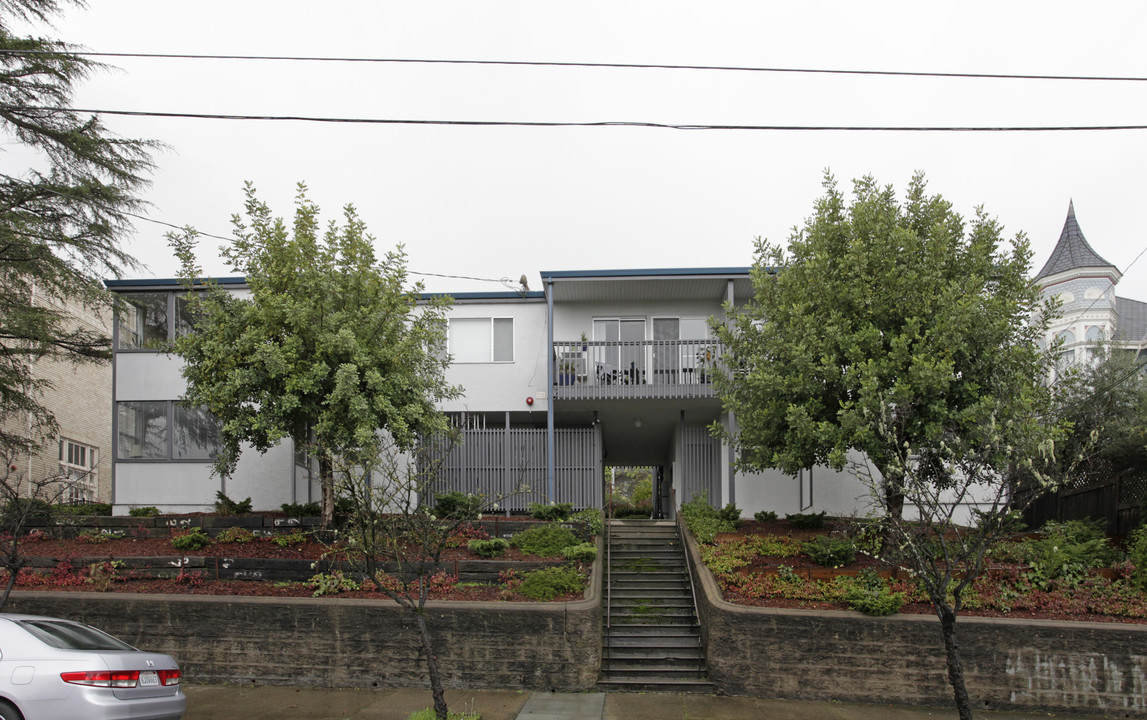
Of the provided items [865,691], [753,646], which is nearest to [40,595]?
[753,646]

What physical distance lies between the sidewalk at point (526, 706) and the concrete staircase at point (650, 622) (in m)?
0.46

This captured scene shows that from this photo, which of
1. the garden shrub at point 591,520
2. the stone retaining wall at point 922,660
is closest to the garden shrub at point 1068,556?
the stone retaining wall at point 922,660

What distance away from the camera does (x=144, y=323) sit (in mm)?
19750

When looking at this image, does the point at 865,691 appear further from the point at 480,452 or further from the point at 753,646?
the point at 480,452

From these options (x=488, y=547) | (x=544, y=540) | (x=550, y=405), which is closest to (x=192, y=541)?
(x=488, y=547)

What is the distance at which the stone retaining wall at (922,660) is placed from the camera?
11.3 metres

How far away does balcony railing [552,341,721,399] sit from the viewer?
18.5m

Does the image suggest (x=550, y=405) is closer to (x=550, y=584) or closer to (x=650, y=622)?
(x=550, y=584)

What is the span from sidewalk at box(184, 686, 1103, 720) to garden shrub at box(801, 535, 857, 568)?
2.85m

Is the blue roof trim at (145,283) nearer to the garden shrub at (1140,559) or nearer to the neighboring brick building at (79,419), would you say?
the neighboring brick building at (79,419)

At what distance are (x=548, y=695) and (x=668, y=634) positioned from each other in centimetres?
243

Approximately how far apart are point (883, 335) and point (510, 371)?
342 inches

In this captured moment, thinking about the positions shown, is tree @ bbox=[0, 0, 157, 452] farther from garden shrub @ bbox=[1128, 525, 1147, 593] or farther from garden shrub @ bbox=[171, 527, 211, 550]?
garden shrub @ bbox=[1128, 525, 1147, 593]

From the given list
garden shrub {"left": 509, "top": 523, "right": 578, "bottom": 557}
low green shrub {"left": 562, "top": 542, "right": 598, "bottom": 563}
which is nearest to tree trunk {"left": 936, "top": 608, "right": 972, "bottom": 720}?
low green shrub {"left": 562, "top": 542, "right": 598, "bottom": 563}
